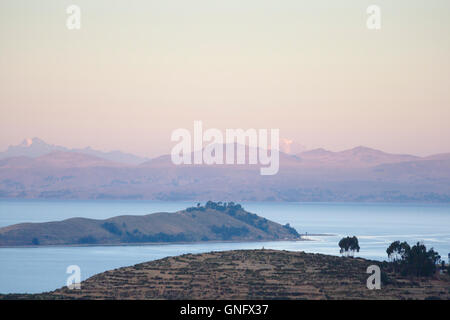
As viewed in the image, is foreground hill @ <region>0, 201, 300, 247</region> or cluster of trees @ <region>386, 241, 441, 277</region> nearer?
cluster of trees @ <region>386, 241, 441, 277</region>

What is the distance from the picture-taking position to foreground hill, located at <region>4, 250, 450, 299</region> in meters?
62.5

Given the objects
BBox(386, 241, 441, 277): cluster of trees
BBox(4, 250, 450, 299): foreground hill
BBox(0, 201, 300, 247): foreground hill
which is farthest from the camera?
BBox(0, 201, 300, 247): foreground hill

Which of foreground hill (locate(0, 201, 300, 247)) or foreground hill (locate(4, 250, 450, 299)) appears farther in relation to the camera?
foreground hill (locate(0, 201, 300, 247))

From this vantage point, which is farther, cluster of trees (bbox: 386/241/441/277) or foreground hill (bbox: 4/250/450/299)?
cluster of trees (bbox: 386/241/441/277)

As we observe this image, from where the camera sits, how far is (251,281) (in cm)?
6838

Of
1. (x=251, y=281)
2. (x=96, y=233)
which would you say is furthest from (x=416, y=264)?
(x=96, y=233)

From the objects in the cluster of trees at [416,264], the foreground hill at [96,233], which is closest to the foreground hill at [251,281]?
the cluster of trees at [416,264]

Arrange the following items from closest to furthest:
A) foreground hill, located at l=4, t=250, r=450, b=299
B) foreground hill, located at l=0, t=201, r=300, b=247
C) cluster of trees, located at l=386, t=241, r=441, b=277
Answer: foreground hill, located at l=4, t=250, r=450, b=299 < cluster of trees, located at l=386, t=241, r=441, b=277 < foreground hill, located at l=0, t=201, r=300, b=247

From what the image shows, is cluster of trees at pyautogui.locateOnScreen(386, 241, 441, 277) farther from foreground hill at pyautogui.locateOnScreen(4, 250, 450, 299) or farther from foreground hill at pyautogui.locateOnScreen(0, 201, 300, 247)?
foreground hill at pyautogui.locateOnScreen(0, 201, 300, 247)

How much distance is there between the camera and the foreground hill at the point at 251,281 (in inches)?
2462

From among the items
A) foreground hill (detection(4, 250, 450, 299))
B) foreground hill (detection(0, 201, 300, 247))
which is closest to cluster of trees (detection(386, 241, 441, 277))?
foreground hill (detection(4, 250, 450, 299))

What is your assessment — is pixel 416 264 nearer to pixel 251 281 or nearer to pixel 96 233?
pixel 251 281

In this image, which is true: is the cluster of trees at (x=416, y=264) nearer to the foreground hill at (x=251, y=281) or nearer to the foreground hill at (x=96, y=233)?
the foreground hill at (x=251, y=281)
